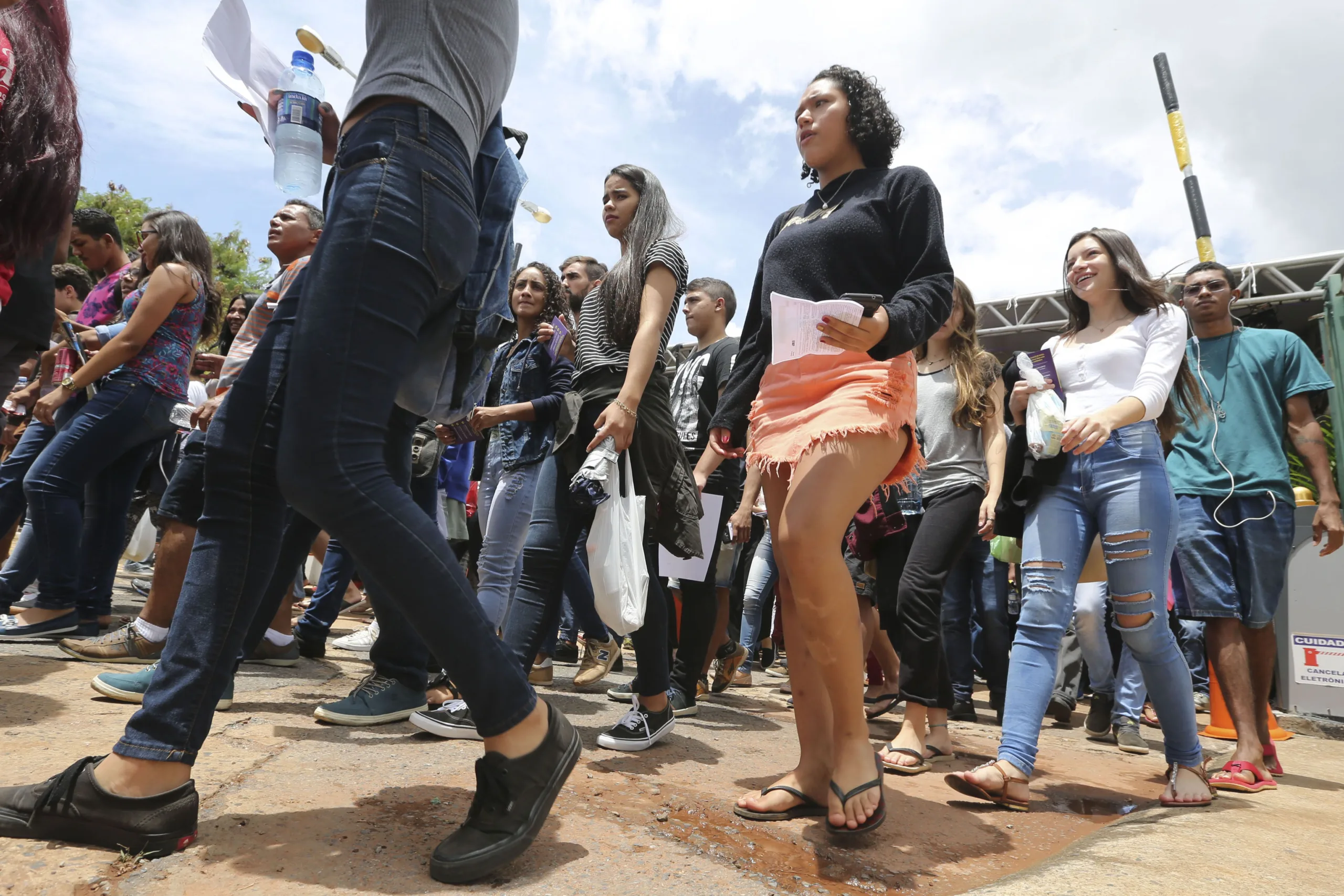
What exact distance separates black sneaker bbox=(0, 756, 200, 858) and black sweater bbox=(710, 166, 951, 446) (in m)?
1.75

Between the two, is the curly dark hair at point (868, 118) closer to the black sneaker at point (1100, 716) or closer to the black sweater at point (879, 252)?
the black sweater at point (879, 252)

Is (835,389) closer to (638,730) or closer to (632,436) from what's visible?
(632,436)

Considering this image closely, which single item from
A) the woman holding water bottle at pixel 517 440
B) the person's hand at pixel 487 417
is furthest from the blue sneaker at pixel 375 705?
the person's hand at pixel 487 417

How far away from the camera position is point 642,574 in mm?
2982

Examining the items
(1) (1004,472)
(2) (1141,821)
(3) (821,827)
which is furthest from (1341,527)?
(3) (821,827)

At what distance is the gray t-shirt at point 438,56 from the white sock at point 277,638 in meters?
2.91

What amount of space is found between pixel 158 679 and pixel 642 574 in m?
1.55

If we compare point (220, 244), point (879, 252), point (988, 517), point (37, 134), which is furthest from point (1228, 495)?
point (220, 244)

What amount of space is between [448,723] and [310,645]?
2.01 m

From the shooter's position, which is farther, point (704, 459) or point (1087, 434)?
point (704, 459)

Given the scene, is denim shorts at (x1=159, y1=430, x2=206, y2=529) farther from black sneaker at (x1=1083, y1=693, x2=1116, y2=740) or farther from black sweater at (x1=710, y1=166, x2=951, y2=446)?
black sneaker at (x1=1083, y1=693, x2=1116, y2=740)

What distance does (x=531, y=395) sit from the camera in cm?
416

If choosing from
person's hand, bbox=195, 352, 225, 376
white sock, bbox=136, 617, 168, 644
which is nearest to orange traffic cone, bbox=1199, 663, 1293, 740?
white sock, bbox=136, 617, 168, 644

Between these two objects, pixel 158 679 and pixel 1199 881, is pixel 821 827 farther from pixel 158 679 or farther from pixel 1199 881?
pixel 158 679
